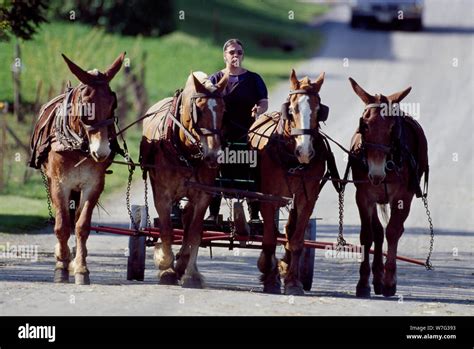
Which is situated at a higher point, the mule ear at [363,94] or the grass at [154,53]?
the grass at [154,53]

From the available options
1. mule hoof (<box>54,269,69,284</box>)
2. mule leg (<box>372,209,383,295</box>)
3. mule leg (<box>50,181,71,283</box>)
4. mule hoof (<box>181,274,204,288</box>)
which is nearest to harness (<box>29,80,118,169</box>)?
mule leg (<box>50,181,71,283</box>)

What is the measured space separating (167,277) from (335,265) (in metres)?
4.28

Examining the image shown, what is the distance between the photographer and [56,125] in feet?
54.9

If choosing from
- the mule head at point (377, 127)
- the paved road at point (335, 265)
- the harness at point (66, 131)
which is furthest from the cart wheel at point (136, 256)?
the mule head at point (377, 127)

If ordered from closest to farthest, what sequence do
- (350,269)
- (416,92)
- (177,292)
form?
(177,292), (350,269), (416,92)

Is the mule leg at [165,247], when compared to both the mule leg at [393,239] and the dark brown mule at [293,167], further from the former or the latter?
the mule leg at [393,239]

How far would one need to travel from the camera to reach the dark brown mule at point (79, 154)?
16094 mm

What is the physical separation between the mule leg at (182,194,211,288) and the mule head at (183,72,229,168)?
69 centimetres

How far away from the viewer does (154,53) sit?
45281 mm

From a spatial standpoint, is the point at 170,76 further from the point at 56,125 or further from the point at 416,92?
the point at 56,125
